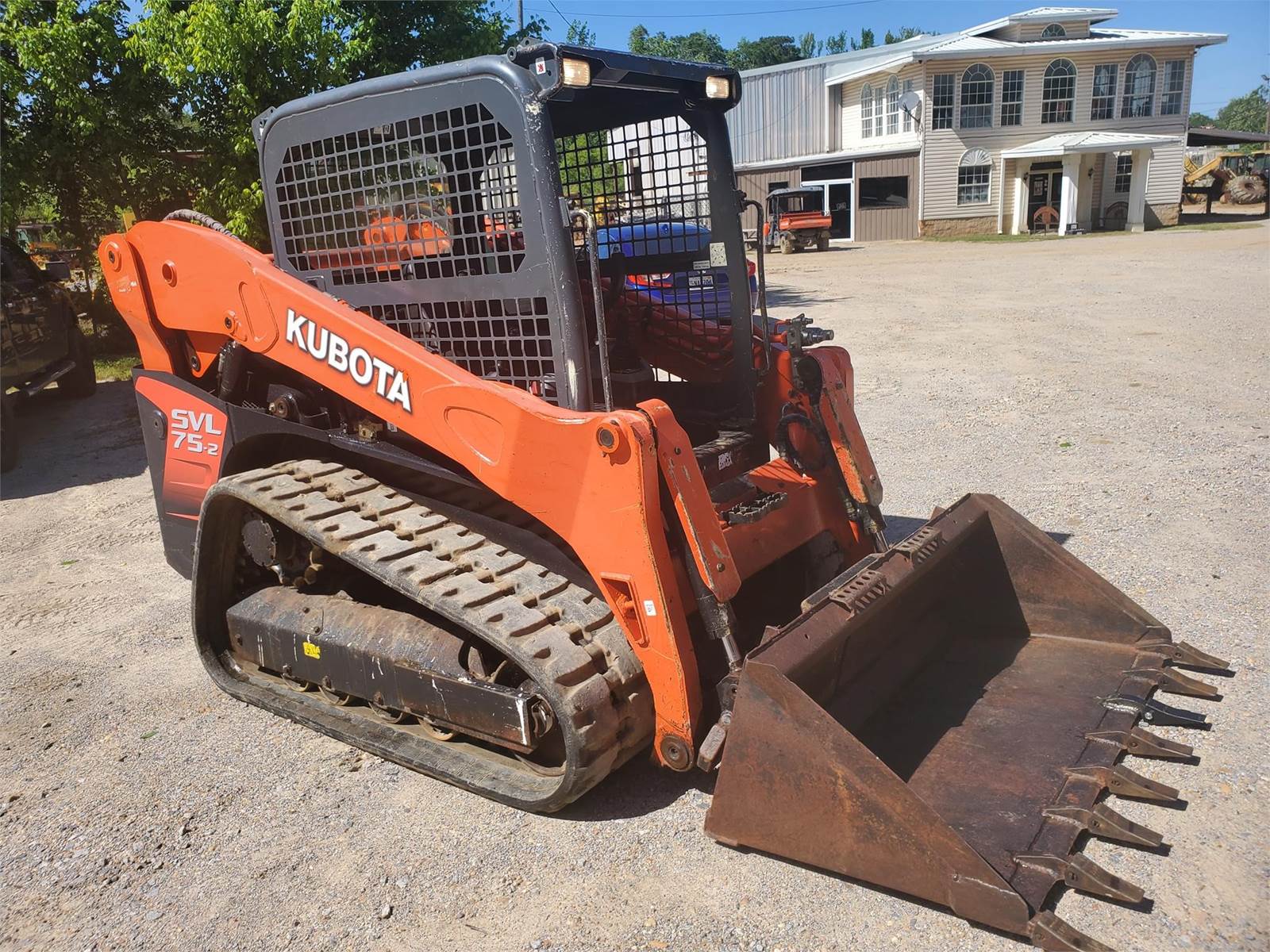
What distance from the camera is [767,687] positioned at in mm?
2824

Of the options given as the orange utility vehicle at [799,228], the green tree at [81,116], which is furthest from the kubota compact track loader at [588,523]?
the orange utility vehicle at [799,228]

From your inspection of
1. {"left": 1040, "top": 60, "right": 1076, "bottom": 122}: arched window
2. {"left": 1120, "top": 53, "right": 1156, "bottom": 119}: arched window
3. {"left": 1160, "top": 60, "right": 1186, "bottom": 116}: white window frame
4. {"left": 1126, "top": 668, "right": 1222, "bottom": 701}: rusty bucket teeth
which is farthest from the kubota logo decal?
{"left": 1160, "top": 60, "right": 1186, "bottom": 116}: white window frame

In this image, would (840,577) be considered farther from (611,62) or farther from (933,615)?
(611,62)

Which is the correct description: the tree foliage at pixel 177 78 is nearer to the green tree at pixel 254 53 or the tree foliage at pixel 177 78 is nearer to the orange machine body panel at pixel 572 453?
the green tree at pixel 254 53

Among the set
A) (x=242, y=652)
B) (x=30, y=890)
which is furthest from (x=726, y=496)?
(x=30, y=890)

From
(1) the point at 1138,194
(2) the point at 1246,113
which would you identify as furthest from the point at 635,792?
(2) the point at 1246,113

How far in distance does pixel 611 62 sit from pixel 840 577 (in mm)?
1928

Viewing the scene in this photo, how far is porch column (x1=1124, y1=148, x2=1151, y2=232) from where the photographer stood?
30062 mm

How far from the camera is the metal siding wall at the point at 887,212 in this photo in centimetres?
3189

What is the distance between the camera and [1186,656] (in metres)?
3.79

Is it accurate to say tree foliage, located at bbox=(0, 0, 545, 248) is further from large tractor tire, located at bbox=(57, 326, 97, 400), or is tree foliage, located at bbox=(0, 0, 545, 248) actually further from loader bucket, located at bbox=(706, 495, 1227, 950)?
loader bucket, located at bbox=(706, 495, 1227, 950)

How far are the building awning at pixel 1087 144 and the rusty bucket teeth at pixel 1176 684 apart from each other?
2949cm

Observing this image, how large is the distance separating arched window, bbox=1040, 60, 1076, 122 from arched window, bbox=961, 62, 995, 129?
175cm

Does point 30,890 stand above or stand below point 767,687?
below
